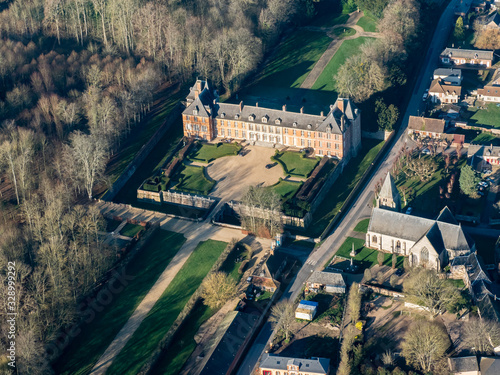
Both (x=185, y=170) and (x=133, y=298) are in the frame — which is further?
(x=185, y=170)

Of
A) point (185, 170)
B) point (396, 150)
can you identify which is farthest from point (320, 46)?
point (185, 170)

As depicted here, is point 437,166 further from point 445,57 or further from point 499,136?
point 445,57

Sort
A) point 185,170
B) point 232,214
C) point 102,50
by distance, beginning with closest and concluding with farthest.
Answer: point 232,214 → point 185,170 → point 102,50

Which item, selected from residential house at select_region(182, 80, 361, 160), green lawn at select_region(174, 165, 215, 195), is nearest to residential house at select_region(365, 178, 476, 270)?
residential house at select_region(182, 80, 361, 160)

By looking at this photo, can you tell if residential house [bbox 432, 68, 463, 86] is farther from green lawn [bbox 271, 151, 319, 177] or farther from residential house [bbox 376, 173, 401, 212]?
residential house [bbox 376, 173, 401, 212]

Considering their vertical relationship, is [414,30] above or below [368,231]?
above
